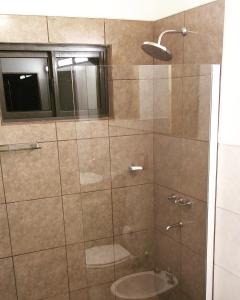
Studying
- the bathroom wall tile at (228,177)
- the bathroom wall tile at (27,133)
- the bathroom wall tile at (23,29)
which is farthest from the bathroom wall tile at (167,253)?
the bathroom wall tile at (23,29)

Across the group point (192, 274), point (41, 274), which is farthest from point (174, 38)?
point (41, 274)

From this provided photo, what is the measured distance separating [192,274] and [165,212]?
42cm

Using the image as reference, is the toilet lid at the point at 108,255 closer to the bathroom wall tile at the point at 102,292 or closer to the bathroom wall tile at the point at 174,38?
the bathroom wall tile at the point at 102,292

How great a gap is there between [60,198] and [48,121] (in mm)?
545

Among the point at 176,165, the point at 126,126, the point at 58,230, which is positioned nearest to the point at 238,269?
the point at 176,165

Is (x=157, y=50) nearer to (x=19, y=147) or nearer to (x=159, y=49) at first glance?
(x=159, y=49)

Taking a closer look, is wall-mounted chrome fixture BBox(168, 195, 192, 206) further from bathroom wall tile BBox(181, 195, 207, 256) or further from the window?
the window

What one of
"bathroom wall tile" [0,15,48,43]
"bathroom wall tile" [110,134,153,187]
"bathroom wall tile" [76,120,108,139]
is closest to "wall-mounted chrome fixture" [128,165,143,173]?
"bathroom wall tile" [110,134,153,187]

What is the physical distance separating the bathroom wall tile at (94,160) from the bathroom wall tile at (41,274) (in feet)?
2.08

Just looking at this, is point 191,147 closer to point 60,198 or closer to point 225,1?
point 225,1

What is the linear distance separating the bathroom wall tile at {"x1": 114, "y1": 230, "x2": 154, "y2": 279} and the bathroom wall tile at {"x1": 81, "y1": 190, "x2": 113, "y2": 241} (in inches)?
4.1

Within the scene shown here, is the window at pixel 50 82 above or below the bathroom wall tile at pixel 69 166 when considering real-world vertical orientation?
above

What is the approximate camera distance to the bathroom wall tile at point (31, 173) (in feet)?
6.04

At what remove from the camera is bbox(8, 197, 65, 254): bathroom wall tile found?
191 cm
